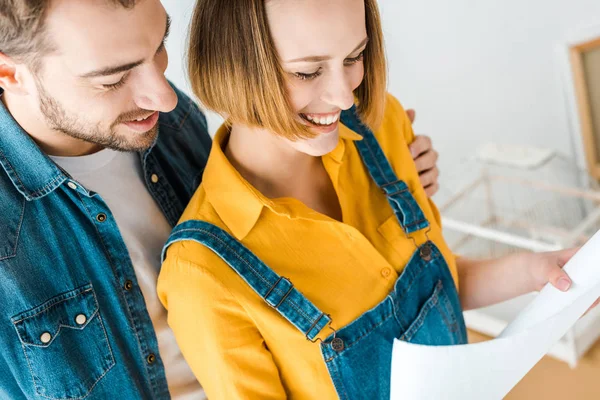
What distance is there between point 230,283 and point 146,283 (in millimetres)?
201

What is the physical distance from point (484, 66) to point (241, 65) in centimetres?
170

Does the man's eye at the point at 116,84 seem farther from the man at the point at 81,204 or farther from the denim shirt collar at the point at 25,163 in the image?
the denim shirt collar at the point at 25,163

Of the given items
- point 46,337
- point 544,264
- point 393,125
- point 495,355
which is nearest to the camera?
point 495,355

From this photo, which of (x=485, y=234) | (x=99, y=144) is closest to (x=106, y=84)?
(x=99, y=144)

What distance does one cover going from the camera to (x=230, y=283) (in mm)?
941

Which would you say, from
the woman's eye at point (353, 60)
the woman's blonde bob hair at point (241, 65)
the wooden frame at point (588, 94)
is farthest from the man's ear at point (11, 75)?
the wooden frame at point (588, 94)

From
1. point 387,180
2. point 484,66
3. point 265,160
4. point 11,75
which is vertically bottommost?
point 484,66

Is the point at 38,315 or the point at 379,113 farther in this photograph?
the point at 379,113

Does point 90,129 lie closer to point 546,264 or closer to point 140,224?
point 140,224

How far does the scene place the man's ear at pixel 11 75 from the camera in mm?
909

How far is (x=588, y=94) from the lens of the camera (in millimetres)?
2367

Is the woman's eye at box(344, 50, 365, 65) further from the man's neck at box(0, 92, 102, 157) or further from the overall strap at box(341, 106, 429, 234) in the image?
the man's neck at box(0, 92, 102, 157)

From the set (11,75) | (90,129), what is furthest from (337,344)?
(11,75)

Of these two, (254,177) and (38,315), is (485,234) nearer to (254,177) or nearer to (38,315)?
(254,177)
